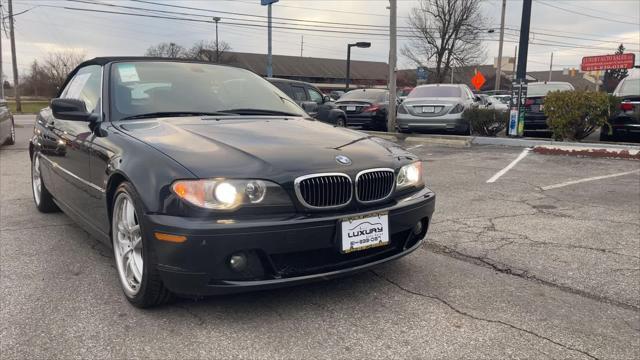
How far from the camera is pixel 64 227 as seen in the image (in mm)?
4738

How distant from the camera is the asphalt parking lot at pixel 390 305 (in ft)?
8.41

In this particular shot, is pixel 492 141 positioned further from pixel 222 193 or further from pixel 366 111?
pixel 222 193

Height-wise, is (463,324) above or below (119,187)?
below

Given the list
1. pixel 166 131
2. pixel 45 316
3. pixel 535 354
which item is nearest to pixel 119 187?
pixel 166 131

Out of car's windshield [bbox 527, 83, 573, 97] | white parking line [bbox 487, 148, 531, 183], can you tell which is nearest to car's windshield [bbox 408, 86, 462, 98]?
car's windshield [bbox 527, 83, 573, 97]

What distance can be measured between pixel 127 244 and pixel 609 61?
164 feet

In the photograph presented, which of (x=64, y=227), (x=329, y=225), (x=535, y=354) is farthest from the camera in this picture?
(x=64, y=227)

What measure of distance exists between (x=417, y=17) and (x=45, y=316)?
1782 inches

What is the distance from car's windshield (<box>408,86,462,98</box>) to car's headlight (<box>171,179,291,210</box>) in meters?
10.9

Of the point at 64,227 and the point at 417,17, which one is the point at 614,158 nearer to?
the point at 64,227

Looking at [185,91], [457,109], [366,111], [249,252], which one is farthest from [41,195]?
[366,111]

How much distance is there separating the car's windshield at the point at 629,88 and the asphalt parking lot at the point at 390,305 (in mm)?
7484

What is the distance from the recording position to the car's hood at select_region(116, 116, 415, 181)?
8.87 ft

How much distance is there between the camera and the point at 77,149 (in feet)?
12.4
